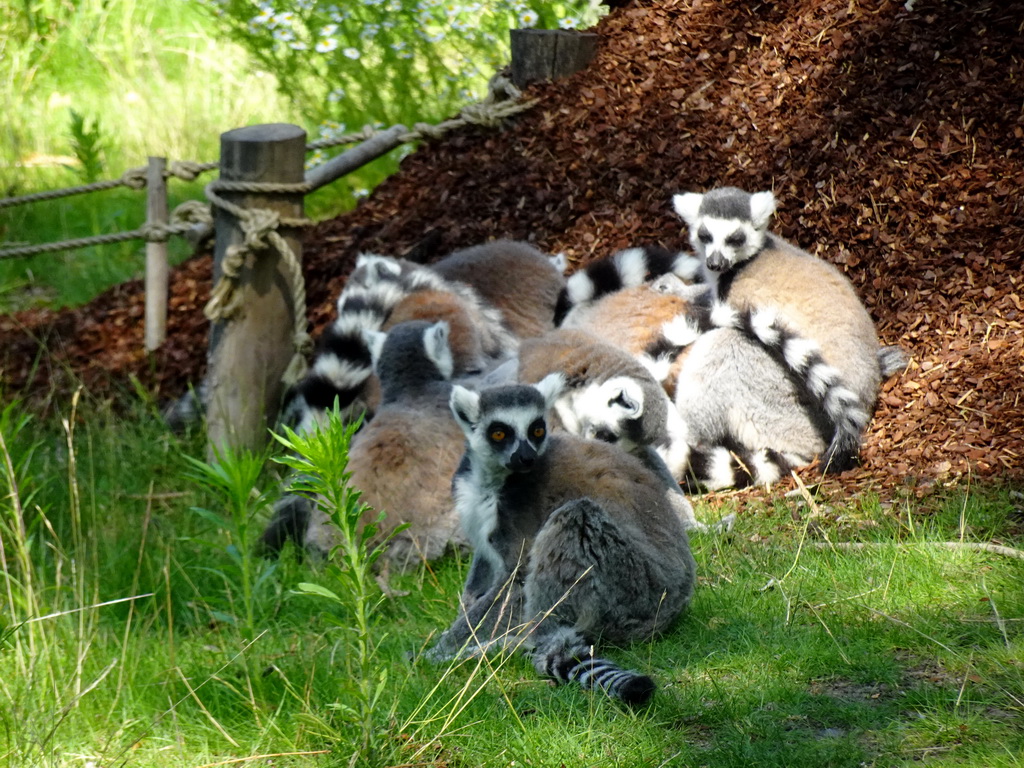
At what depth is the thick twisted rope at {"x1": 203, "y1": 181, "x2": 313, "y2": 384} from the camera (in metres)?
5.70

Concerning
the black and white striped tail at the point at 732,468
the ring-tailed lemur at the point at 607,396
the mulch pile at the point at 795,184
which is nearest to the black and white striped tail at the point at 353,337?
the ring-tailed lemur at the point at 607,396

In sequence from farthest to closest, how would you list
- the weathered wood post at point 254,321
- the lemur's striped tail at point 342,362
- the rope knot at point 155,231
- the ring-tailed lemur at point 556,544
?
the rope knot at point 155,231, the weathered wood post at point 254,321, the lemur's striped tail at point 342,362, the ring-tailed lemur at point 556,544

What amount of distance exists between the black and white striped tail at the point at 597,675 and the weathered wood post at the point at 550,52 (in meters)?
4.88

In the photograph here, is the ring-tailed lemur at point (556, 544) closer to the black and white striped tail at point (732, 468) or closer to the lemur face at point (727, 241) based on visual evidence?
the black and white striped tail at point (732, 468)

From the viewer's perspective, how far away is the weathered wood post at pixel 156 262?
261 inches

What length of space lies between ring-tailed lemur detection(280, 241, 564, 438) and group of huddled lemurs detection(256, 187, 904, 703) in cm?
1

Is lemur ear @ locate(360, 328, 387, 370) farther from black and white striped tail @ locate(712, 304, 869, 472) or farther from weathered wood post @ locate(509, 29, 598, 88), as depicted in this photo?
weathered wood post @ locate(509, 29, 598, 88)

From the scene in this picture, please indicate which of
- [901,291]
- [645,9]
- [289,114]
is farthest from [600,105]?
[289,114]

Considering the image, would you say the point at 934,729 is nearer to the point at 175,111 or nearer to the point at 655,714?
the point at 655,714

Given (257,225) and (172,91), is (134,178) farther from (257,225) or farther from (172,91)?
(172,91)

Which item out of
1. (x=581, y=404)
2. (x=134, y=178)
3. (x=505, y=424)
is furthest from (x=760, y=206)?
(x=134, y=178)

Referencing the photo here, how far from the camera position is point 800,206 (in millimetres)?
5867

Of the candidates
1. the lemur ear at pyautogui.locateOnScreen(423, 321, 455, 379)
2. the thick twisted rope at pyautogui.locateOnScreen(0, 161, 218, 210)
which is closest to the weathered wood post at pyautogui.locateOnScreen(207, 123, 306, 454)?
the thick twisted rope at pyautogui.locateOnScreen(0, 161, 218, 210)

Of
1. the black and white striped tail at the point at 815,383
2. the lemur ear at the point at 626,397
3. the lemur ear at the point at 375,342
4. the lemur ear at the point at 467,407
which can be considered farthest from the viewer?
the lemur ear at the point at 375,342
